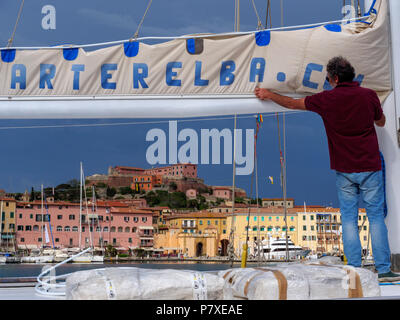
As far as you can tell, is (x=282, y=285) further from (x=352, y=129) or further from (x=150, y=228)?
(x=150, y=228)

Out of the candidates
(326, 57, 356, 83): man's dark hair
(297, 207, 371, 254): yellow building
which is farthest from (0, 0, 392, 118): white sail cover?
(297, 207, 371, 254): yellow building

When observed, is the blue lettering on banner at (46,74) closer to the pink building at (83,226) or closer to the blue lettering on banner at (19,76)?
the blue lettering on banner at (19,76)

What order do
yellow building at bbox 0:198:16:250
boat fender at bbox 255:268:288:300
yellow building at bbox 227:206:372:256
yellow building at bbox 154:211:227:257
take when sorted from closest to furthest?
boat fender at bbox 255:268:288:300 < yellow building at bbox 0:198:16:250 < yellow building at bbox 227:206:372:256 < yellow building at bbox 154:211:227:257

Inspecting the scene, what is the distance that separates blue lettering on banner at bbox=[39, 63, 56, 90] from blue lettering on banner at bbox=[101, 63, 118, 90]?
13.0 inches

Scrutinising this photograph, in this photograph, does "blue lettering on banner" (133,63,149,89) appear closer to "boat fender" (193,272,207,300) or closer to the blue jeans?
the blue jeans

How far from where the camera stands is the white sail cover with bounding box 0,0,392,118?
3.56 m

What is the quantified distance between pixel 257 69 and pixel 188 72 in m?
0.45

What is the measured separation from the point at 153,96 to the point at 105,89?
315mm

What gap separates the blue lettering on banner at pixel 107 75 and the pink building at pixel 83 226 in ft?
262

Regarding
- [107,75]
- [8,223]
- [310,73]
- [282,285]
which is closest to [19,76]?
[107,75]

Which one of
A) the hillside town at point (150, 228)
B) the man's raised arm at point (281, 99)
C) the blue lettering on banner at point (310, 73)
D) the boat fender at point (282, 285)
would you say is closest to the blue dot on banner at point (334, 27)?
the blue lettering on banner at point (310, 73)

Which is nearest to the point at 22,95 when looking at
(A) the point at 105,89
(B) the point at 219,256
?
(A) the point at 105,89

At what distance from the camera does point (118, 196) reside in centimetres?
11394
